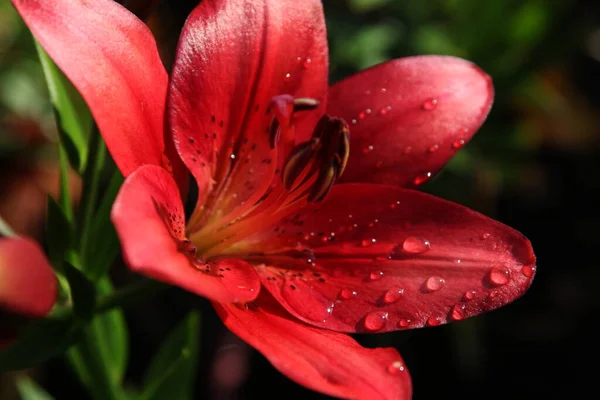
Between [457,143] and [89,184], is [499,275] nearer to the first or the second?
[457,143]

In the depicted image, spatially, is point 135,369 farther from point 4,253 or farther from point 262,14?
point 4,253

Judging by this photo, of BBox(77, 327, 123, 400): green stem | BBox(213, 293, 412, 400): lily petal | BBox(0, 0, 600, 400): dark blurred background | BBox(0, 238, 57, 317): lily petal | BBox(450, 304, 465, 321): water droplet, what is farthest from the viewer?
BBox(0, 0, 600, 400): dark blurred background

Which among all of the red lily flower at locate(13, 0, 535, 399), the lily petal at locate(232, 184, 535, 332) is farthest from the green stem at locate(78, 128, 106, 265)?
the lily petal at locate(232, 184, 535, 332)

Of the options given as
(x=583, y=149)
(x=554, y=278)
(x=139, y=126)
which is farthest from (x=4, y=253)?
(x=583, y=149)


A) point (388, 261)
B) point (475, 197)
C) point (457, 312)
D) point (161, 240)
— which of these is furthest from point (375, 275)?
point (475, 197)

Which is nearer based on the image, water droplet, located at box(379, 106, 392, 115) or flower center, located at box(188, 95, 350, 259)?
flower center, located at box(188, 95, 350, 259)

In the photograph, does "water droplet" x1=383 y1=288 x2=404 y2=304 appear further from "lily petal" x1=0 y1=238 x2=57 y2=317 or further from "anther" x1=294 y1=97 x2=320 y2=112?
"lily petal" x1=0 y1=238 x2=57 y2=317
